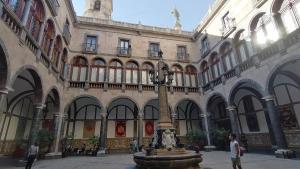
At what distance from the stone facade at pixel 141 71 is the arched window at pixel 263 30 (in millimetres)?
64

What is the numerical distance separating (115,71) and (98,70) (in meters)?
1.57

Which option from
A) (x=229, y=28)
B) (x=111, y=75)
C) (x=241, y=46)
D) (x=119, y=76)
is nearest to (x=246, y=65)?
(x=241, y=46)

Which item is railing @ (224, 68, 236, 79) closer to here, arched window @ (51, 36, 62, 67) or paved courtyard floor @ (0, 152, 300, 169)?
paved courtyard floor @ (0, 152, 300, 169)

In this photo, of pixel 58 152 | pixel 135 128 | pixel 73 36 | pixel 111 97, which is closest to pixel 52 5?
pixel 73 36

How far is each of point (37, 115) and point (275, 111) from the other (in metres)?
14.0

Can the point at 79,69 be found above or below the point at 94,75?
above

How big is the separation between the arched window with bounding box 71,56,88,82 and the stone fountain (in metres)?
9.51

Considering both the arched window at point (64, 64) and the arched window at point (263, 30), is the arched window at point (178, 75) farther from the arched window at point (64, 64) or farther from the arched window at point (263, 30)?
the arched window at point (64, 64)

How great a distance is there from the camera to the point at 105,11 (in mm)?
29297

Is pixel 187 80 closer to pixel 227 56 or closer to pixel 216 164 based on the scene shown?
pixel 227 56

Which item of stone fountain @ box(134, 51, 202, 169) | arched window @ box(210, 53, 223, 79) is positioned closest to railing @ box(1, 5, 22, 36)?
stone fountain @ box(134, 51, 202, 169)

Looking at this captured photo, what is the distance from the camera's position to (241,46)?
1423 cm

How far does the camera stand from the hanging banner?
18656 millimetres

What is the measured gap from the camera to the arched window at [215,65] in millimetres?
16781
